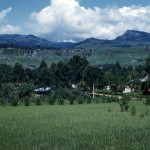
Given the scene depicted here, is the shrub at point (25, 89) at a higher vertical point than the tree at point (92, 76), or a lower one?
lower

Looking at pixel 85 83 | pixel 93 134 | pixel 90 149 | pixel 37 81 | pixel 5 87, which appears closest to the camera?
pixel 90 149

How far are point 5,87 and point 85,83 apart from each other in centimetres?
2425

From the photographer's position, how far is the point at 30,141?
9.34 m

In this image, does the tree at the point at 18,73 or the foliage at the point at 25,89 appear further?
the tree at the point at 18,73

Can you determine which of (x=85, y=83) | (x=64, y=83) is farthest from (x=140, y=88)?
(x=64, y=83)

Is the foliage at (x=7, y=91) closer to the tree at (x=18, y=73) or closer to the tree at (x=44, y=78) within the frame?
the tree at (x=44, y=78)

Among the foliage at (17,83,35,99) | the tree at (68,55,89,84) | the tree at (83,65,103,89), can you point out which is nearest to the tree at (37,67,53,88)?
the tree at (68,55,89,84)

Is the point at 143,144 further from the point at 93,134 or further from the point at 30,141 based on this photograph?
the point at 30,141

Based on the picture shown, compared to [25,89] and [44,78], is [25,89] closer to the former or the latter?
[25,89]

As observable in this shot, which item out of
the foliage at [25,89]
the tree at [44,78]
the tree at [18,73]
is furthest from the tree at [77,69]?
the foliage at [25,89]

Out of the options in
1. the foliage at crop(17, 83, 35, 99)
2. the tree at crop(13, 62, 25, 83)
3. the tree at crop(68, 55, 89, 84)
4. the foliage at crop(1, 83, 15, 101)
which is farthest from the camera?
the tree at crop(68, 55, 89, 84)

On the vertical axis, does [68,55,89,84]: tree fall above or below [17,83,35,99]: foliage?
above

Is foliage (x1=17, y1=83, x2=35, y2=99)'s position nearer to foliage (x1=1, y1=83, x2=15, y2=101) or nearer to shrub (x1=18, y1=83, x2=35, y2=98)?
shrub (x1=18, y1=83, x2=35, y2=98)

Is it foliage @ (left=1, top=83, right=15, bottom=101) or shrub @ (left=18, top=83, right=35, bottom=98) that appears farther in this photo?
foliage @ (left=1, top=83, right=15, bottom=101)
